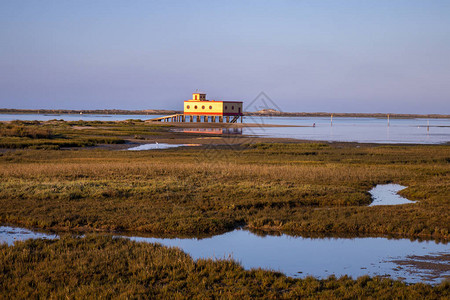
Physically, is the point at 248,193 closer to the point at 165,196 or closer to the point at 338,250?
the point at 165,196

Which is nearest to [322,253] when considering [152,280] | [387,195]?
[152,280]

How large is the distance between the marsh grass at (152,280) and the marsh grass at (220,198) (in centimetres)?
370

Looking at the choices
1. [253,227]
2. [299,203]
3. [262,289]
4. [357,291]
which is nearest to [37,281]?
[262,289]

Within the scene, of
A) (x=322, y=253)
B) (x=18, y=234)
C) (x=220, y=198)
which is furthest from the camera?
(x=220, y=198)

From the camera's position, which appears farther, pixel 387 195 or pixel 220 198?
pixel 387 195

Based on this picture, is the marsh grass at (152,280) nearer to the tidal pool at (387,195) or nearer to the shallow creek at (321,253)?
the shallow creek at (321,253)

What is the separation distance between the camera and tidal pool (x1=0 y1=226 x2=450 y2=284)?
11.5 metres

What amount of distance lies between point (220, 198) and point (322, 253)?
7.06 meters

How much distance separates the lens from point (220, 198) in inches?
771

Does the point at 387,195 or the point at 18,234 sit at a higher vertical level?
the point at 387,195

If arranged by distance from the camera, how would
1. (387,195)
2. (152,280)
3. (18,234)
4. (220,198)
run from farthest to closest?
1. (387,195)
2. (220,198)
3. (18,234)
4. (152,280)

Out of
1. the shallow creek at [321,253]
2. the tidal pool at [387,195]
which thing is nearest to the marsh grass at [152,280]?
the shallow creek at [321,253]

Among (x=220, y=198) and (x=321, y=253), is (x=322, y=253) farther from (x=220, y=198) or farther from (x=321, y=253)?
(x=220, y=198)

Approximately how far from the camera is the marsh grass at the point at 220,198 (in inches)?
611
